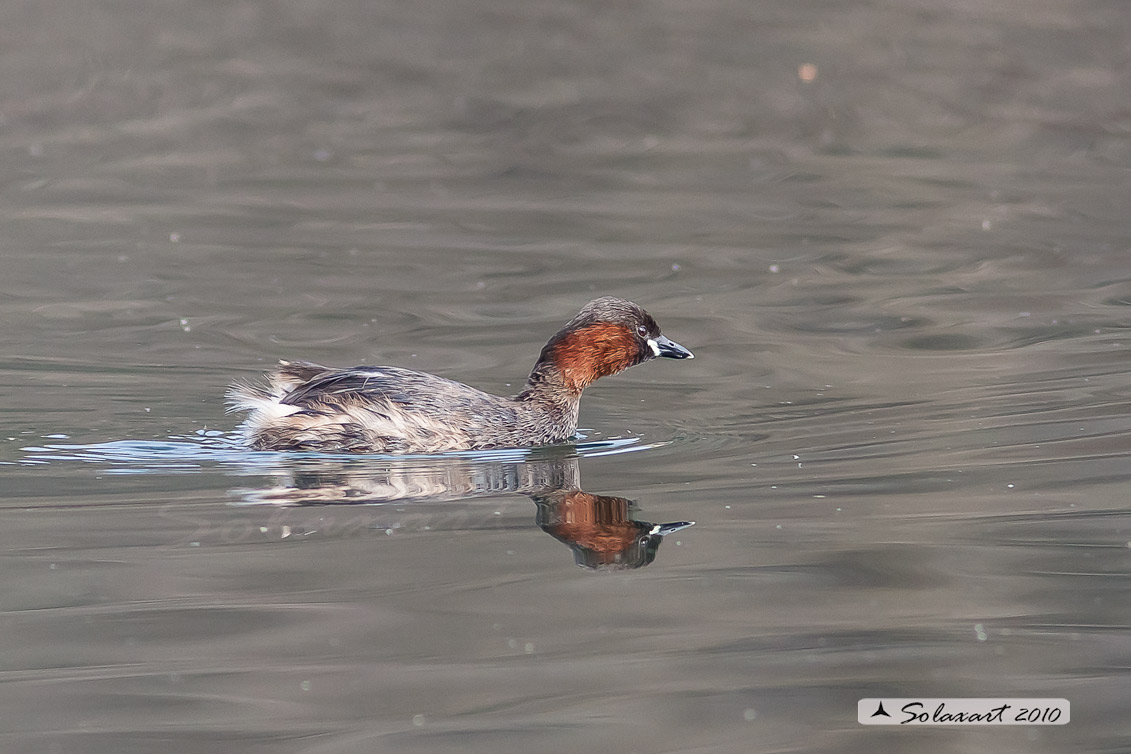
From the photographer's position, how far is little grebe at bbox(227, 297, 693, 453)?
7418 mm

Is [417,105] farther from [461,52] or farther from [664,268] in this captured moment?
[664,268]

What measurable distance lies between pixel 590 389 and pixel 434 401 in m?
2.06

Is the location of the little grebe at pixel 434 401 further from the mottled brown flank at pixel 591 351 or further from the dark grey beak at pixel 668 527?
the dark grey beak at pixel 668 527

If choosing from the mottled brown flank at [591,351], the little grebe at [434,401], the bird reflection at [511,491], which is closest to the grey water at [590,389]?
the bird reflection at [511,491]

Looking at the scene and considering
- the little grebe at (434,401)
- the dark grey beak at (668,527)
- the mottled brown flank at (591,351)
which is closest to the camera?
the dark grey beak at (668,527)

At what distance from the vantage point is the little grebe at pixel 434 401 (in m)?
7.42

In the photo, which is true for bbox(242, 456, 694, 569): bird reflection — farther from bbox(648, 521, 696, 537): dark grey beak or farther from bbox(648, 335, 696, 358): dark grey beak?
bbox(648, 335, 696, 358): dark grey beak

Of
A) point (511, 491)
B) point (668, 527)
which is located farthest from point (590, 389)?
point (668, 527)

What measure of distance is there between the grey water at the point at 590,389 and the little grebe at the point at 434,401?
151 mm

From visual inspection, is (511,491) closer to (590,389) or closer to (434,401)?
(434,401)

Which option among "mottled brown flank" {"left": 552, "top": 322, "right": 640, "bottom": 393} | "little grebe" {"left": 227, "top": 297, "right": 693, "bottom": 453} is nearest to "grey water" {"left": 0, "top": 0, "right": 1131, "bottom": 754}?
"little grebe" {"left": 227, "top": 297, "right": 693, "bottom": 453}

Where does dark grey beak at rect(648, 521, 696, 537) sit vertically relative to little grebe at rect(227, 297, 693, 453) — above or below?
below

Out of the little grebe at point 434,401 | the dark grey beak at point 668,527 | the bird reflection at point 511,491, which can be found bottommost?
the dark grey beak at point 668,527

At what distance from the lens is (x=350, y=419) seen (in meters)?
7.41
